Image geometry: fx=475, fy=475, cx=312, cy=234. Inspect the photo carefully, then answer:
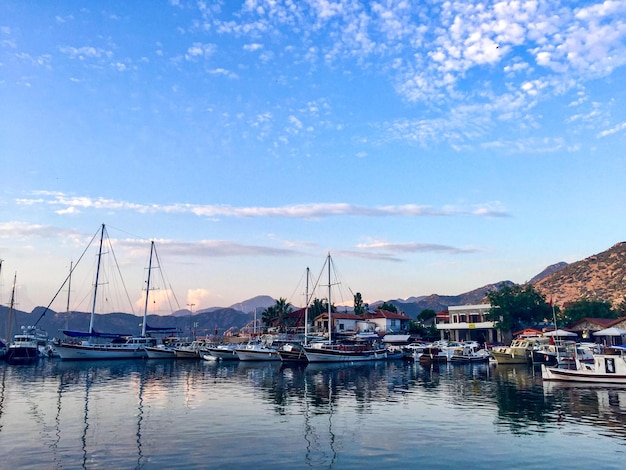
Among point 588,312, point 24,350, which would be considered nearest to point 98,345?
point 24,350

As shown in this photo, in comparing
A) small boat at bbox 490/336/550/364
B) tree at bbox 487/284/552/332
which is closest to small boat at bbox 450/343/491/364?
small boat at bbox 490/336/550/364

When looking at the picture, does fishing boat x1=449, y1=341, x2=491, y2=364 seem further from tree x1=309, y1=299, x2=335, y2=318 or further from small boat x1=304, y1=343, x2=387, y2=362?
tree x1=309, y1=299, x2=335, y2=318

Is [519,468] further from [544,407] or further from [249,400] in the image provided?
[249,400]

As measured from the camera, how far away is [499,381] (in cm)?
5441

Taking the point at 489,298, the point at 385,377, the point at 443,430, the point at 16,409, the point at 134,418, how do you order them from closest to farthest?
the point at 443,430, the point at 134,418, the point at 16,409, the point at 385,377, the point at 489,298

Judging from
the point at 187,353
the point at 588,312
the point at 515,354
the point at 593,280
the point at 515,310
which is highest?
the point at 593,280

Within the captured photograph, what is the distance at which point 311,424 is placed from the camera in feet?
98.3

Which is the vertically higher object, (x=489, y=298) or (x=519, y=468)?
(x=489, y=298)

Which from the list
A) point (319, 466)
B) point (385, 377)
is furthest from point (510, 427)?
point (385, 377)

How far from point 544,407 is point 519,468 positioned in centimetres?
1753

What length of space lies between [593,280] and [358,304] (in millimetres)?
81445

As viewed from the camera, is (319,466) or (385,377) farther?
(385,377)

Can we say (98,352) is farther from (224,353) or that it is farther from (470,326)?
(470,326)

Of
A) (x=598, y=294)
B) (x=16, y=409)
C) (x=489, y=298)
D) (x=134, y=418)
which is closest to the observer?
(x=134, y=418)
